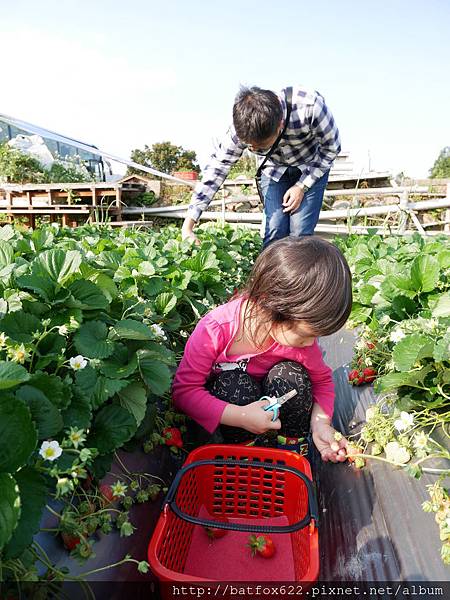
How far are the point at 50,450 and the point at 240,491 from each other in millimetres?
798

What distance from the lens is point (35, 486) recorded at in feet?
→ 2.39

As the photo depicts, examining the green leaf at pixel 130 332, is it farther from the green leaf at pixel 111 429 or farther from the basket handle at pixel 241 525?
the basket handle at pixel 241 525

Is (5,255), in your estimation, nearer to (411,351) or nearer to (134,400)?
(134,400)

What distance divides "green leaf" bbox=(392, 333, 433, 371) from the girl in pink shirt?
222 mm

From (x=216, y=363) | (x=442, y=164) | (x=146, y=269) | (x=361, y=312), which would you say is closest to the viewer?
(x=216, y=363)

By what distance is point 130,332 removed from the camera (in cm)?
107

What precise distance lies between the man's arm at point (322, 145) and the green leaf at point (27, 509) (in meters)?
2.40

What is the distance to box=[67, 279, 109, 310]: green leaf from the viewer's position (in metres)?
1.18

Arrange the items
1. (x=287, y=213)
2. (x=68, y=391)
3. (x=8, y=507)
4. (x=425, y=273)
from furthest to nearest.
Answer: (x=287, y=213) → (x=425, y=273) → (x=68, y=391) → (x=8, y=507)

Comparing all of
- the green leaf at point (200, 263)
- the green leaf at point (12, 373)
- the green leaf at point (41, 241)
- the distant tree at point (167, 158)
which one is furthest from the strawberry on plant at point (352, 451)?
the distant tree at point (167, 158)

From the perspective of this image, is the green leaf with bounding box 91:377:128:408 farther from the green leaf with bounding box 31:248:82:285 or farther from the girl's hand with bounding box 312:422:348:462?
the girl's hand with bounding box 312:422:348:462

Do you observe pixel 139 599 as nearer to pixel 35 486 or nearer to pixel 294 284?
pixel 35 486

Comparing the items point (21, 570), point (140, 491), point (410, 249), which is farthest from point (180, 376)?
point (410, 249)

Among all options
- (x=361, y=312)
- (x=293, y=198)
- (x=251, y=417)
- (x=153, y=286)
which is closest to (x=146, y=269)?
(x=153, y=286)
